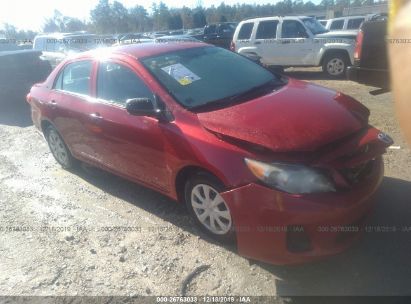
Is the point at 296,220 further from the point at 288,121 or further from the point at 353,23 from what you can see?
the point at 353,23

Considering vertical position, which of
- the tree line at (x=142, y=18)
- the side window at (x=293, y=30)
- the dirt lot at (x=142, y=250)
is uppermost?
the tree line at (x=142, y=18)

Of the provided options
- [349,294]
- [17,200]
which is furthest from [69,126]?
[349,294]

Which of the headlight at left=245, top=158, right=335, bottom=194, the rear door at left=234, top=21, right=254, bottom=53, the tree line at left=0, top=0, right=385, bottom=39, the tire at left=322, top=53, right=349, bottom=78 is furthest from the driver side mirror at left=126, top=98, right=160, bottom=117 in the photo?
the tree line at left=0, top=0, right=385, bottom=39

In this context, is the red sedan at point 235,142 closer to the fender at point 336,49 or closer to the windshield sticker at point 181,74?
the windshield sticker at point 181,74

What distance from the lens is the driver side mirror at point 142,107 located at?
3.33 metres

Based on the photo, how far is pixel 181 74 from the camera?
12.0 feet

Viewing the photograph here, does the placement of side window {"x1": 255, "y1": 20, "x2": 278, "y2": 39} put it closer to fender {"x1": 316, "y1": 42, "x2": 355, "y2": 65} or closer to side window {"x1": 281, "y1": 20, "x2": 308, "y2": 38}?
side window {"x1": 281, "y1": 20, "x2": 308, "y2": 38}

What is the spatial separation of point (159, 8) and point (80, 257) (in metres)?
69.6

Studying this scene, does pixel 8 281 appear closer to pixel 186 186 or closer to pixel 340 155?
pixel 186 186

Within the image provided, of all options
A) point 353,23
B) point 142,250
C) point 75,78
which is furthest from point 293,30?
point 142,250

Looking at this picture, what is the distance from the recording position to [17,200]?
4621 millimetres

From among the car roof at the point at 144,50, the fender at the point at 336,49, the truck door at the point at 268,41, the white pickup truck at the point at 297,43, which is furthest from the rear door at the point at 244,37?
the car roof at the point at 144,50

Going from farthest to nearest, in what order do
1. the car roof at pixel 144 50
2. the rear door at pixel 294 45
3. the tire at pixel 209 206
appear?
the rear door at pixel 294 45 < the car roof at pixel 144 50 < the tire at pixel 209 206

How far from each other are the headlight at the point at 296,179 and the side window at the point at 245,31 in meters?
9.98
